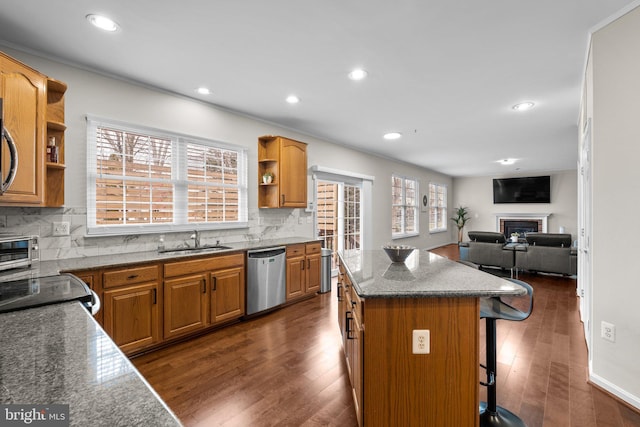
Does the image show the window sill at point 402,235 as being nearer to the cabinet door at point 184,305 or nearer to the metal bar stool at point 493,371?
the cabinet door at point 184,305

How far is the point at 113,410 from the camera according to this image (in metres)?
0.63

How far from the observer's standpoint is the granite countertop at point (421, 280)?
5.06 ft

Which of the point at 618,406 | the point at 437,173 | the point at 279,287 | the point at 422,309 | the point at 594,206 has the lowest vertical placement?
the point at 618,406

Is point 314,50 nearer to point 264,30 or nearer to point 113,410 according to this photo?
point 264,30

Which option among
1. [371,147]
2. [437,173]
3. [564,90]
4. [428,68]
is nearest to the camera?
[428,68]

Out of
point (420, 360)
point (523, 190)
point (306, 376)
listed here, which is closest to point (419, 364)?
point (420, 360)

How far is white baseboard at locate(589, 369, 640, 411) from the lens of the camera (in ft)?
A: 6.55

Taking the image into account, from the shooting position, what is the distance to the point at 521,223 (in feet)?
32.8

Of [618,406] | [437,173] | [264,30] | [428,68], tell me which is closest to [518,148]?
[437,173]

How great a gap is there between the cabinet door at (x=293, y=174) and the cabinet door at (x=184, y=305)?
1.59 m

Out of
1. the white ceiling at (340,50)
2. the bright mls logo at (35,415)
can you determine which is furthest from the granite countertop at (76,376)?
the white ceiling at (340,50)

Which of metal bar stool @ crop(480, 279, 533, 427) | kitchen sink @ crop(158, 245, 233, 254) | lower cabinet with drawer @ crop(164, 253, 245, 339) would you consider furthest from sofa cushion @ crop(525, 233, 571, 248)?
kitchen sink @ crop(158, 245, 233, 254)

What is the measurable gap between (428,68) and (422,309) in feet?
7.46

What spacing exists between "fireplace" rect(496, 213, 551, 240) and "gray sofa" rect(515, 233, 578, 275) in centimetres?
455
